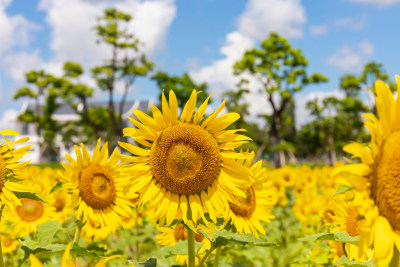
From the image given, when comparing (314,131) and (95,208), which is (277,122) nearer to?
(314,131)

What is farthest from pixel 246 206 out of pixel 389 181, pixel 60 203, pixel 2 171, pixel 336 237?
pixel 60 203

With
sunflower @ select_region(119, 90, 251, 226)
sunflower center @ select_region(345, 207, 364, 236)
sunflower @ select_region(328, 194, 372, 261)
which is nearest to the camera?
sunflower @ select_region(119, 90, 251, 226)

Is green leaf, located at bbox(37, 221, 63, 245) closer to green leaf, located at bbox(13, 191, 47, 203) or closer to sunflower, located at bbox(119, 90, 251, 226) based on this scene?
green leaf, located at bbox(13, 191, 47, 203)

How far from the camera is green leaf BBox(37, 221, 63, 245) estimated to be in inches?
106

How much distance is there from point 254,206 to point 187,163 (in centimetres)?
110

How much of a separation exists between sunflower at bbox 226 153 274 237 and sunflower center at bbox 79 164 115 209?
0.97 meters

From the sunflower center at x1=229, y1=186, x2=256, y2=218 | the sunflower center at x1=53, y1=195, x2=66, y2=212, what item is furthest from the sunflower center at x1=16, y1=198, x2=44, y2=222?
the sunflower center at x1=229, y1=186, x2=256, y2=218

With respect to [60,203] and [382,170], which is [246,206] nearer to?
[382,170]

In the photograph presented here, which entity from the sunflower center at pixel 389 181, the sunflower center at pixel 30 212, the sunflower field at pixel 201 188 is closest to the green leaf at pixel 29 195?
the sunflower field at pixel 201 188

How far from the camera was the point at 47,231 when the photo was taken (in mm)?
2828

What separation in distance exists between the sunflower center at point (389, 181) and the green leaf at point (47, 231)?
1.96m

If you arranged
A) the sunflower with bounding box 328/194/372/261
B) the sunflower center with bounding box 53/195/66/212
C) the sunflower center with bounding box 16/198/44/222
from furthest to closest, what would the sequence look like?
the sunflower center with bounding box 53/195/66/212 < the sunflower center with bounding box 16/198/44/222 < the sunflower with bounding box 328/194/372/261

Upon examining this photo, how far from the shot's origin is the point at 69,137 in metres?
64.5

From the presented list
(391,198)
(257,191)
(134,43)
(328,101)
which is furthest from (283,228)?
(328,101)
